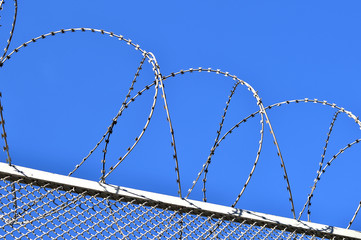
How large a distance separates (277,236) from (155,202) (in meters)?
1.17

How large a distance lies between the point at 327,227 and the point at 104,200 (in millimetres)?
2147

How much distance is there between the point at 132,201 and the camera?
14.2ft

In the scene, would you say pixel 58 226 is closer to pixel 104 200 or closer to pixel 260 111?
pixel 104 200

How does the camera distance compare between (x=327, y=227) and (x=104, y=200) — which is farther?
(x=327, y=227)

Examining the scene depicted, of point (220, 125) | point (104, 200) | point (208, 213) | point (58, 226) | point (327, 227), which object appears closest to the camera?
point (58, 226)

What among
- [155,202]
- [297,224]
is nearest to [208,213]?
[155,202]

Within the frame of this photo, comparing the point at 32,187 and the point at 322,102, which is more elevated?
the point at 322,102

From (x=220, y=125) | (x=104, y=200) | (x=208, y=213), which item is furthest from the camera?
(x=220, y=125)

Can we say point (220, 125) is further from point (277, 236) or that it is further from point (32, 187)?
point (32, 187)

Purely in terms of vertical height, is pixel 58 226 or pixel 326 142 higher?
pixel 326 142

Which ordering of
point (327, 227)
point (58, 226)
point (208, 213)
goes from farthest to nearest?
1. point (327, 227)
2. point (208, 213)
3. point (58, 226)

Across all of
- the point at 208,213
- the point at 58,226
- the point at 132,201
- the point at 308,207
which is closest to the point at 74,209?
the point at 58,226

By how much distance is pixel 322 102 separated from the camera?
17.2 feet

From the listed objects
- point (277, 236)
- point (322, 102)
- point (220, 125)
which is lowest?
point (277, 236)
